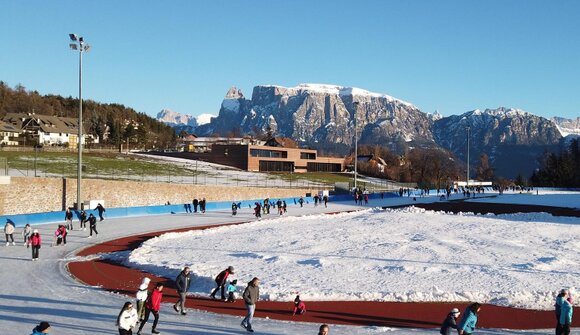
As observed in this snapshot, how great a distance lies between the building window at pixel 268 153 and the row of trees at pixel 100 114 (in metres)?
35.0

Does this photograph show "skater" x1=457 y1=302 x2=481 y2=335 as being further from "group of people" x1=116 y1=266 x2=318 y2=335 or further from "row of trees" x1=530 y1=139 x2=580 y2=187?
"row of trees" x1=530 y1=139 x2=580 y2=187

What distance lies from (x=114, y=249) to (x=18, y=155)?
52.4 meters

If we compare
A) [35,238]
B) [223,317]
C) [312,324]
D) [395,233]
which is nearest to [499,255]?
[395,233]

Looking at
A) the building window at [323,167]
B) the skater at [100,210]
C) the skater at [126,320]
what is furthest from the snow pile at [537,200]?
the skater at [126,320]

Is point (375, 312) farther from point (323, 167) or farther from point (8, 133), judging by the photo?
point (8, 133)

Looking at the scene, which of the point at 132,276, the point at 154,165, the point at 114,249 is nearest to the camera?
the point at 132,276

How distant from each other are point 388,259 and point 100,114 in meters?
138

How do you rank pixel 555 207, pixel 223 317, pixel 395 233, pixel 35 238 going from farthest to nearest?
pixel 555 207 → pixel 395 233 → pixel 35 238 → pixel 223 317

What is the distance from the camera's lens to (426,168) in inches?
5492

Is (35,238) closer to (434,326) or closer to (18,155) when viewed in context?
(434,326)

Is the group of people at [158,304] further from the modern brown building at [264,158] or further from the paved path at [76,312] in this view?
the modern brown building at [264,158]

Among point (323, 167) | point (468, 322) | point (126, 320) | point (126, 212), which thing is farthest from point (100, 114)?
point (468, 322)

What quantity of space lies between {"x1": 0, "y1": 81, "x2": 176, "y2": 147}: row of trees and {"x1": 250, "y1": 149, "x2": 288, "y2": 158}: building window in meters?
35.0

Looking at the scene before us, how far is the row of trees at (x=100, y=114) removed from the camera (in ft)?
415
